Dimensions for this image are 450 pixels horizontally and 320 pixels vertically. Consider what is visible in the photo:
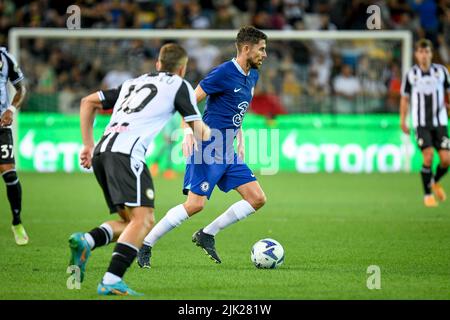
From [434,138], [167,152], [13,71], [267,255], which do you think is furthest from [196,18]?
[267,255]

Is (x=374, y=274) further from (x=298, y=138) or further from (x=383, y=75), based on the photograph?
(x=383, y=75)

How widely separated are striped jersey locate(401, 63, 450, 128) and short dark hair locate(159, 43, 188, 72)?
27.7 ft

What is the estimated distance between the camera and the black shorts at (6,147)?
33.7ft

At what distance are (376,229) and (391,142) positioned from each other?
9.71 meters

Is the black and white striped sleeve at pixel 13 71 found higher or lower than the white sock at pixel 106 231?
higher

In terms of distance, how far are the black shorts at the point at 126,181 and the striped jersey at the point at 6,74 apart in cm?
374

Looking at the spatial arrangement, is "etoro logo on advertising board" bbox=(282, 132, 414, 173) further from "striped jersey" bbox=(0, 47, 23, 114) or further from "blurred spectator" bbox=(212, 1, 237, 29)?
"striped jersey" bbox=(0, 47, 23, 114)

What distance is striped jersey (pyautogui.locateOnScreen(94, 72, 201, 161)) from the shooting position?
7.03 meters

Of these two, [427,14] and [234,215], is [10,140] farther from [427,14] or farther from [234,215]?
[427,14]

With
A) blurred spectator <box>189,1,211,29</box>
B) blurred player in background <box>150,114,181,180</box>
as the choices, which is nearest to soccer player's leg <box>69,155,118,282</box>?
blurred player in background <box>150,114,181,180</box>

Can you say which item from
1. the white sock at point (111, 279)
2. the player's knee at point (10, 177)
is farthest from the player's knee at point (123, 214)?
the player's knee at point (10, 177)

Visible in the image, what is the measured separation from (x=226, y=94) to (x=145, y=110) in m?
2.15

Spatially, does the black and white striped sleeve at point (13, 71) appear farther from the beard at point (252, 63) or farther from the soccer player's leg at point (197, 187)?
the beard at point (252, 63)

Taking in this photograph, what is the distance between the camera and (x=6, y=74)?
34.5ft
